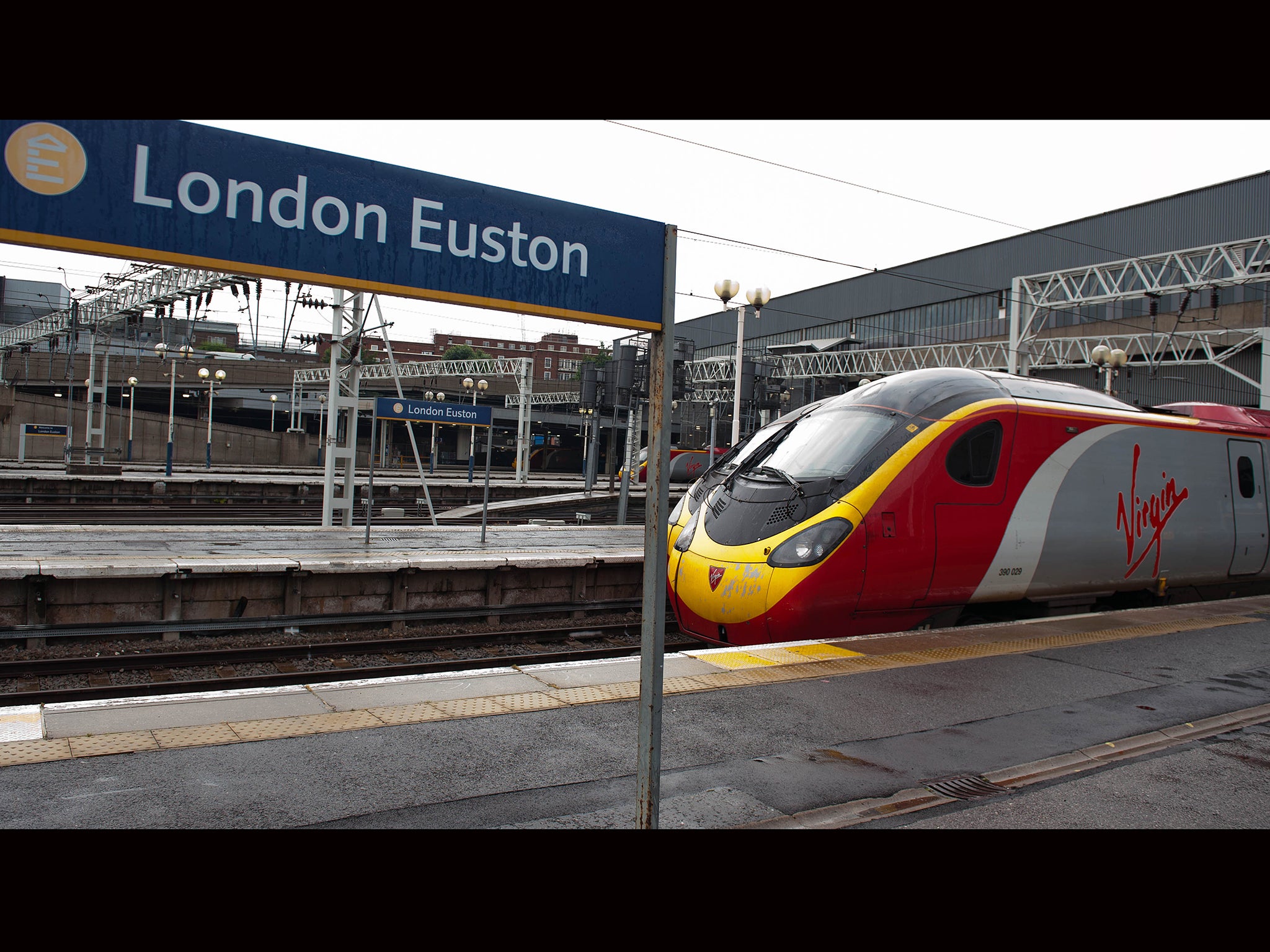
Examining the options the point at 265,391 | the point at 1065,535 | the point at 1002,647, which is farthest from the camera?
the point at 265,391

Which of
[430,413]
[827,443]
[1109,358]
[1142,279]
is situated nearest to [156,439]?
[430,413]

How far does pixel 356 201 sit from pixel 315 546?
11.7 meters

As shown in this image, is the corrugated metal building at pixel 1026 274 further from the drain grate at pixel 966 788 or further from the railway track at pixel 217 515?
the drain grate at pixel 966 788

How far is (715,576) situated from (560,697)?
9.43ft

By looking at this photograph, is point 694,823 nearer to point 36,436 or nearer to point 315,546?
point 315,546

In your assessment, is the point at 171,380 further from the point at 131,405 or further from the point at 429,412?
the point at 429,412

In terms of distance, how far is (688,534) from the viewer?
9.35 meters

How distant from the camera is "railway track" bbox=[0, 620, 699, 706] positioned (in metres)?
7.89

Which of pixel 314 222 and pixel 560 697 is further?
pixel 560 697

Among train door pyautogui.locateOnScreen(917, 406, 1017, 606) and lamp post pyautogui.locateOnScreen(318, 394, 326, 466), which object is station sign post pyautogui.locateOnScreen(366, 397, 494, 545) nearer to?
train door pyautogui.locateOnScreen(917, 406, 1017, 606)

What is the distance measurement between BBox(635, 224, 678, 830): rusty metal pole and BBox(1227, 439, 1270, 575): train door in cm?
1212

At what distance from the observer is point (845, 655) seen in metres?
7.59
